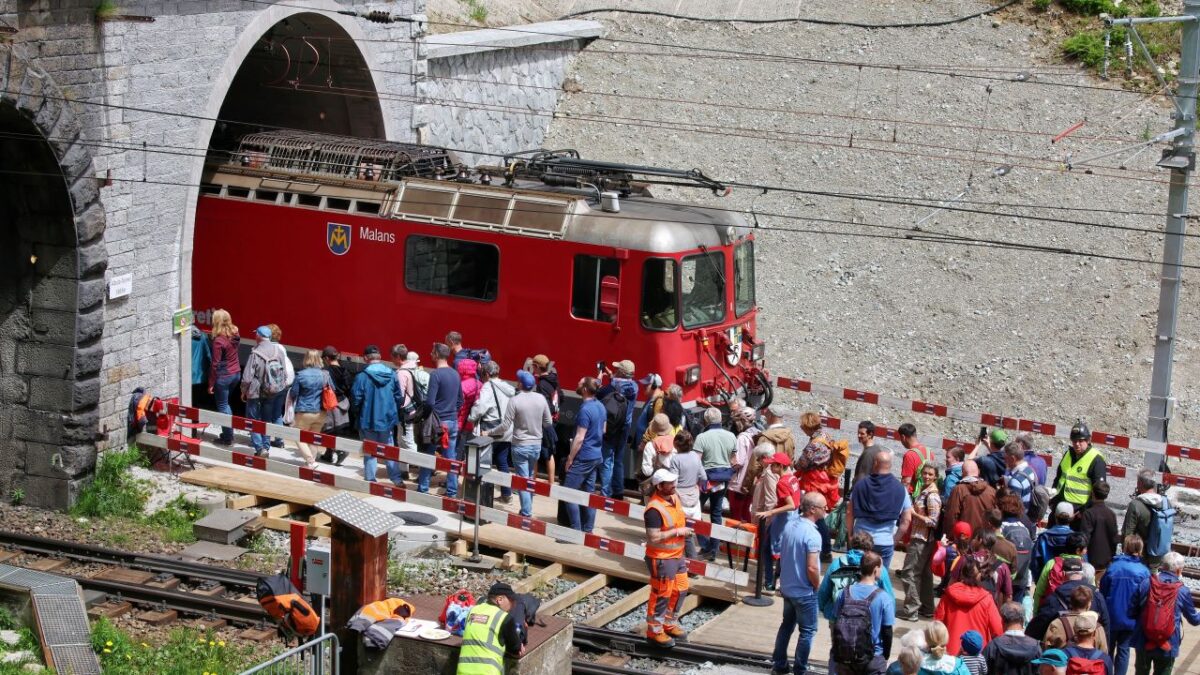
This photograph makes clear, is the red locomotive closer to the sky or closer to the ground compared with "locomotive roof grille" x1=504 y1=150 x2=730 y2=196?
closer to the ground

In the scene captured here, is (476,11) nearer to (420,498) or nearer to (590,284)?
(590,284)

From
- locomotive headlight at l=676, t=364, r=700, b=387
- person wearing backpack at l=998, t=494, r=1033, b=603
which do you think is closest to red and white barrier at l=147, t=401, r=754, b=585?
person wearing backpack at l=998, t=494, r=1033, b=603

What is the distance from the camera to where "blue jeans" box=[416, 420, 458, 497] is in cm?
1546

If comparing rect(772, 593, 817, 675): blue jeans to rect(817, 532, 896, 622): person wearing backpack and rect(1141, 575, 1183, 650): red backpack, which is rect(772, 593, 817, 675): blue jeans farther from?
rect(1141, 575, 1183, 650): red backpack

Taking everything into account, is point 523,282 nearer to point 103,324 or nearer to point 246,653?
point 103,324

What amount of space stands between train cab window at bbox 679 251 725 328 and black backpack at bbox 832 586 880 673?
7279 mm

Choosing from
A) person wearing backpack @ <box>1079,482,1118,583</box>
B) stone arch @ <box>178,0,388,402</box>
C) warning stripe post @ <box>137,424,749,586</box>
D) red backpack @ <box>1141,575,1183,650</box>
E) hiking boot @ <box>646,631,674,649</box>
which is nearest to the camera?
red backpack @ <box>1141,575,1183,650</box>

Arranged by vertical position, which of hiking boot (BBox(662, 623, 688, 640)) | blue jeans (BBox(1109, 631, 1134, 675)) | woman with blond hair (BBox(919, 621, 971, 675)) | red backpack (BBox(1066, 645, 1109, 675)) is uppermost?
woman with blond hair (BBox(919, 621, 971, 675))

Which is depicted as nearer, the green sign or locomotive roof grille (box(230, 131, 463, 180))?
the green sign

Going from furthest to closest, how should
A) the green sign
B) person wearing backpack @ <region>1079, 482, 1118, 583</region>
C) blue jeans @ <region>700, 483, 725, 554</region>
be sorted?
the green sign → blue jeans @ <region>700, 483, 725, 554</region> → person wearing backpack @ <region>1079, 482, 1118, 583</region>

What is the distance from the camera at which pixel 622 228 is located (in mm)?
16859

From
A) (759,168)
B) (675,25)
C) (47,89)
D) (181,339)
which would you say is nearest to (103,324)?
(181,339)

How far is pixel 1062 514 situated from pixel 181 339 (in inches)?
407

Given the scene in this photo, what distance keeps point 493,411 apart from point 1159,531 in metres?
6.50
